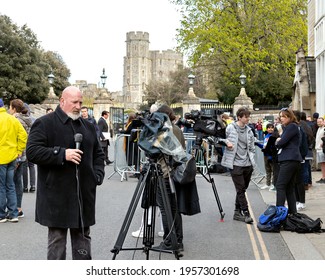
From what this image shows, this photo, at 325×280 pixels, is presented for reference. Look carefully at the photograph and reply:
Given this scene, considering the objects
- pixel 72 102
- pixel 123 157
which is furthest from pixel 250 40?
pixel 72 102

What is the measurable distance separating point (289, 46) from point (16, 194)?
119 feet

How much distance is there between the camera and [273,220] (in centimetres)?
861

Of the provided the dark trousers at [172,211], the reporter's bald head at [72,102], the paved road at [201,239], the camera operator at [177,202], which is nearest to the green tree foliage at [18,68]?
the paved road at [201,239]

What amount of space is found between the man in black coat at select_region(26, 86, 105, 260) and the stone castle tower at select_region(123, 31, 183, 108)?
152 m

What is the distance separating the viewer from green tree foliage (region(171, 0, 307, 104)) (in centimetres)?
4162

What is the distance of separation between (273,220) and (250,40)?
1385 inches

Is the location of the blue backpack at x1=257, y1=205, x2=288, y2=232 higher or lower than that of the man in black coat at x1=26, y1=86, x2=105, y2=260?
lower

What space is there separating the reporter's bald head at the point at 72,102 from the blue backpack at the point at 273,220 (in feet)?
14.7

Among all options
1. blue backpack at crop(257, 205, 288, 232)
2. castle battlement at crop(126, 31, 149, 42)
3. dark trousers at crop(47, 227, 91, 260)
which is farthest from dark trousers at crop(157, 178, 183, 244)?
castle battlement at crop(126, 31, 149, 42)

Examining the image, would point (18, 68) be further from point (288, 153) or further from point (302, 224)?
point (302, 224)

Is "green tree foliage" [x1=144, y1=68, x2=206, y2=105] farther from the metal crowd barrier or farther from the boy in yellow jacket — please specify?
the boy in yellow jacket

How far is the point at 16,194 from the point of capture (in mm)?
9523

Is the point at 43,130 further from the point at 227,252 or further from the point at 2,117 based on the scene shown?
the point at 2,117

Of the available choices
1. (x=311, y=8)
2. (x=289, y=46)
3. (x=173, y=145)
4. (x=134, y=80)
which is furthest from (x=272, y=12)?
(x=134, y=80)
